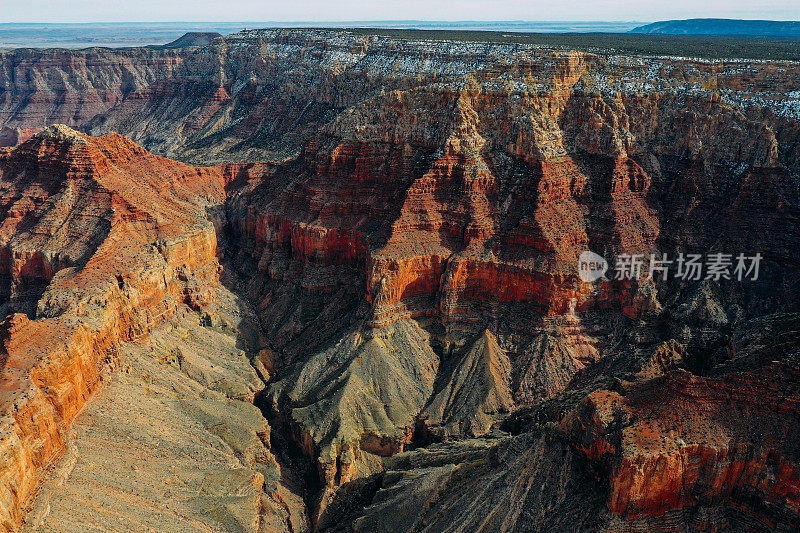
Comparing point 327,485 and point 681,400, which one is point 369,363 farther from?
point 681,400

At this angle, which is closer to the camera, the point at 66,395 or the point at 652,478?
the point at 652,478

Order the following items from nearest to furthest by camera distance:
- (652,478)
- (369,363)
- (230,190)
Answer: (652,478), (369,363), (230,190)

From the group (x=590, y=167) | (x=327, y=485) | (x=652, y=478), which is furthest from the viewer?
(x=590, y=167)

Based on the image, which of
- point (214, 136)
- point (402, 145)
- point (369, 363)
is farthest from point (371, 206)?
point (214, 136)
